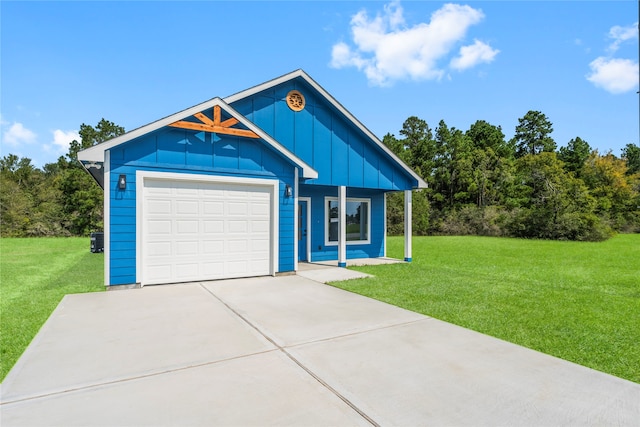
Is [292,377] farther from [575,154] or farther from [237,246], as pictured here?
[575,154]

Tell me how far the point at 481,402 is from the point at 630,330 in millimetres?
3528

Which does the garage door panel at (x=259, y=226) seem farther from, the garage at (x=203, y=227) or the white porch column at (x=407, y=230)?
the white porch column at (x=407, y=230)

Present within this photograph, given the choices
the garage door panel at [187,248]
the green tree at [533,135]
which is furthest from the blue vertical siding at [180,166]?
the green tree at [533,135]

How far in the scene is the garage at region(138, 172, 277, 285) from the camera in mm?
7109

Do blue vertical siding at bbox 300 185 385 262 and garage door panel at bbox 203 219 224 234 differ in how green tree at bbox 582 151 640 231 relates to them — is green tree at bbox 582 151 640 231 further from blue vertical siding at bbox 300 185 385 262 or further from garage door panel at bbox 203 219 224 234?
garage door panel at bbox 203 219 224 234

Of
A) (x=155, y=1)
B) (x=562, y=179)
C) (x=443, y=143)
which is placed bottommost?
(x=562, y=179)

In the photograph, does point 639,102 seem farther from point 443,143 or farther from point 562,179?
point 443,143

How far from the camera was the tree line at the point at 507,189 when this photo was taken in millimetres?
21875

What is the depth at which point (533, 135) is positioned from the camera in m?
45.2

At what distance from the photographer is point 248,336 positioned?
414 centimetres

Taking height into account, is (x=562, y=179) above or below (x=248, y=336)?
above

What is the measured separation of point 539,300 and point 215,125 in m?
7.62

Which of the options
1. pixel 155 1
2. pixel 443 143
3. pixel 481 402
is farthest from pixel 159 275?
pixel 443 143

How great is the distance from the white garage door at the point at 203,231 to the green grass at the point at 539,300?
8.48 ft
